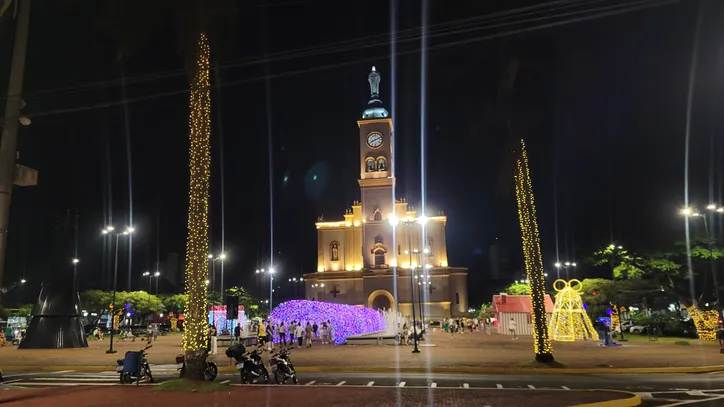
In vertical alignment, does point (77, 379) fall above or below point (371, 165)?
below

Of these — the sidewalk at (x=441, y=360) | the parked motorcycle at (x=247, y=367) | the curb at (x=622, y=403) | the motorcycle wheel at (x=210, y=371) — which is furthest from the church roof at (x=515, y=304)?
the motorcycle wheel at (x=210, y=371)

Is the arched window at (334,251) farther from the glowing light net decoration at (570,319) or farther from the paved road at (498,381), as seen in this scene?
the paved road at (498,381)

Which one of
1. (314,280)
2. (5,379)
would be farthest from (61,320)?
(314,280)

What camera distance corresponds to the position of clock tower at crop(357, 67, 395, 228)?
78125 mm

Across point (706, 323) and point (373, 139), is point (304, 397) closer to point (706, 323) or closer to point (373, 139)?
point (706, 323)

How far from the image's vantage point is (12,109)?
9.34 m

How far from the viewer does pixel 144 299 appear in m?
50.8

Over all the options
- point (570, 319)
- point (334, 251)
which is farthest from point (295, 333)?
point (334, 251)

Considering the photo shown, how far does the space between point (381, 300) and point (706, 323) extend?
4798 centimetres

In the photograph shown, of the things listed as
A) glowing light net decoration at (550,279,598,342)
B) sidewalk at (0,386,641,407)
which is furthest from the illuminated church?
sidewalk at (0,386,641,407)

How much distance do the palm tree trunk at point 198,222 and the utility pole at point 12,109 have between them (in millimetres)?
3795

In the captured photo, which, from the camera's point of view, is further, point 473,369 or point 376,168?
point 376,168

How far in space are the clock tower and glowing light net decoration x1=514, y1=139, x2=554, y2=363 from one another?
193 ft

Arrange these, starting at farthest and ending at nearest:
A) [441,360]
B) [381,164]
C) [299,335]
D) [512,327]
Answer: [381,164] → [512,327] → [299,335] → [441,360]
